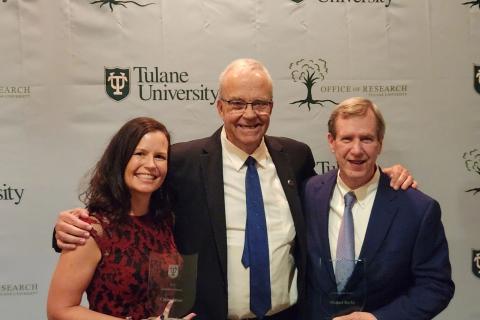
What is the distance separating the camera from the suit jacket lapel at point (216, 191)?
1.86 metres

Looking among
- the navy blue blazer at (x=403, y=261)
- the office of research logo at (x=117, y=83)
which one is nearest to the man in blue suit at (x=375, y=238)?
the navy blue blazer at (x=403, y=261)

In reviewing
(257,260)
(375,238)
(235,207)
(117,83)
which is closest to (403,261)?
(375,238)

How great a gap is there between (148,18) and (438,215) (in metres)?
1.97

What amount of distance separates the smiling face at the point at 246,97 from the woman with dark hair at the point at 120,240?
33cm

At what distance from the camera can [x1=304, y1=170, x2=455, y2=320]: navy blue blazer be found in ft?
5.45

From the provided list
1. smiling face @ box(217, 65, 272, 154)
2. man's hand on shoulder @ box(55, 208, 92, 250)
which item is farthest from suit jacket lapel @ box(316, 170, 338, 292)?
man's hand on shoulder @ box(55, 208, 92, 250)

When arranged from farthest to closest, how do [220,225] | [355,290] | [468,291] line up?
[468,291] < [220,225] < [355,290]

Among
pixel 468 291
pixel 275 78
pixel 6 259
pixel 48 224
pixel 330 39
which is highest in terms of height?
pixel 330 39

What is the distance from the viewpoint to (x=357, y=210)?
5.87ft

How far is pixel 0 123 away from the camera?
9.27ft

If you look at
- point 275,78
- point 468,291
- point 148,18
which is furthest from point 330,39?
point 468,291

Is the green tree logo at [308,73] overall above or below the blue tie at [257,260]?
above

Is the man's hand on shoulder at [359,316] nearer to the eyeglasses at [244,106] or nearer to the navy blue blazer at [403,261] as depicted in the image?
the navy blue blazer at [403,261]

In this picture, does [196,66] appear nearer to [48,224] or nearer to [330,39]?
[330,39]
